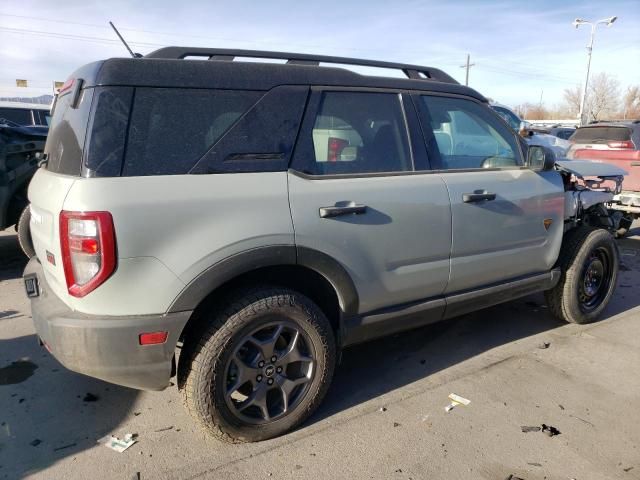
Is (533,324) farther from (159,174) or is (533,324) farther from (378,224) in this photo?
(159,174)

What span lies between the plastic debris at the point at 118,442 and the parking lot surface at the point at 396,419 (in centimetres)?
3

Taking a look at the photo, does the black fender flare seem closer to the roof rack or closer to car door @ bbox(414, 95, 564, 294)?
car door @ bbox(414, 95, 564, 294)

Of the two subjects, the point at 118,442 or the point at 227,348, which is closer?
the point at 227,348

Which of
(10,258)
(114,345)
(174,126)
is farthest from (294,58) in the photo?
(10,258)

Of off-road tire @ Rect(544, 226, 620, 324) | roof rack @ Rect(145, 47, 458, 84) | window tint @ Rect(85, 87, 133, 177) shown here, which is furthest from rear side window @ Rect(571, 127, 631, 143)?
window tint @ Rect(85, 87, 133, 177)

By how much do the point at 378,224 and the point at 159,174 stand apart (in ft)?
4.03

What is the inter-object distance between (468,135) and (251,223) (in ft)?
6.52

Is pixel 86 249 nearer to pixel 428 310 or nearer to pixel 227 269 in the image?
pixel 227 269

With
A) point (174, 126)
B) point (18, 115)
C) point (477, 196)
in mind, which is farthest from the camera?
point (18, 115)

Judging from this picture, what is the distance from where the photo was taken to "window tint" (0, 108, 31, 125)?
11.5 metres

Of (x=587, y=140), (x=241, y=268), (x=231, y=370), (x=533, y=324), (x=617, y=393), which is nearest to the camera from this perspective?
(x=241, y=268)

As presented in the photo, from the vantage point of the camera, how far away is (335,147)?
2.90 meters

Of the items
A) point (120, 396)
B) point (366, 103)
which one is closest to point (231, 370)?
point (120, 396)

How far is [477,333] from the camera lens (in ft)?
14.1
